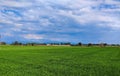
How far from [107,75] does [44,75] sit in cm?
385

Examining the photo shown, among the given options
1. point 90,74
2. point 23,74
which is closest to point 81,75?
point 90,74

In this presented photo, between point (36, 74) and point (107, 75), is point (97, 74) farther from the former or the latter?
point (36, 74)

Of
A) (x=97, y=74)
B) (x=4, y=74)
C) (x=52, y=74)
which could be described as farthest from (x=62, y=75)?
(x=4, y=74)

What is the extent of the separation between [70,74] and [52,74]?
1.13m

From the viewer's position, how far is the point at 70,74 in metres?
20.3

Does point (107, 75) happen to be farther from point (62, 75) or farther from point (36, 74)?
point (36, 74)

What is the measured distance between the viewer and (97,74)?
20406 millimetres

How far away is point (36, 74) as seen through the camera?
66.7 ft

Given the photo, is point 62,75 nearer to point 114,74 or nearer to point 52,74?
point 52,74

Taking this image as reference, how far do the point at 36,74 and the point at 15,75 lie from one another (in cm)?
134

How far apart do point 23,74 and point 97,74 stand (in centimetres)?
462

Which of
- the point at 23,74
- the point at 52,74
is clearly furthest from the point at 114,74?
the point at 23,74

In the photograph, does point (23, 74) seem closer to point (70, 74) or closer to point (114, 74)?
Result: point (70, 74)

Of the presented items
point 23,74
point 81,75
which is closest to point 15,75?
point 23,74
